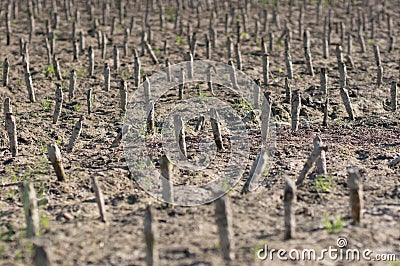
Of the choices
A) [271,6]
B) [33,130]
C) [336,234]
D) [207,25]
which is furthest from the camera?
[271,6]

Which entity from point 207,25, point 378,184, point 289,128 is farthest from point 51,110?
point 207,25

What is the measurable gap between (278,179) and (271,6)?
1229 centimetres

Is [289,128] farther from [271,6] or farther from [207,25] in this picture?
[271,6]

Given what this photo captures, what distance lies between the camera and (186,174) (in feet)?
28.8

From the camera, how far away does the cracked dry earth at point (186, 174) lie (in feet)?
20.6

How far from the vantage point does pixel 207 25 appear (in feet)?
57.7

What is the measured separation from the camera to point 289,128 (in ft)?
35.7

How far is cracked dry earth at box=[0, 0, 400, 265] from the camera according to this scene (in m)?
6.29

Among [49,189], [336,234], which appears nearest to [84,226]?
[49,189]

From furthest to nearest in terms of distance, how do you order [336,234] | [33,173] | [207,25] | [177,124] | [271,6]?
[271,6] < [207,25] < [177,124] < [33,173] < [336,234]

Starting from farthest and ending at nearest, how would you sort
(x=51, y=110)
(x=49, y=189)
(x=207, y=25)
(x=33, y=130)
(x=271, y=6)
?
(x=271, y=6) → (x=207, y=25) → (x=51, y=110) → (x=33, y=130) → (x=49, y=189)

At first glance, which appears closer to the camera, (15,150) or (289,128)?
(15,150)

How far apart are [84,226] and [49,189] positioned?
4.85 ft

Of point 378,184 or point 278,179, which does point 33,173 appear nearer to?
point 278,179
